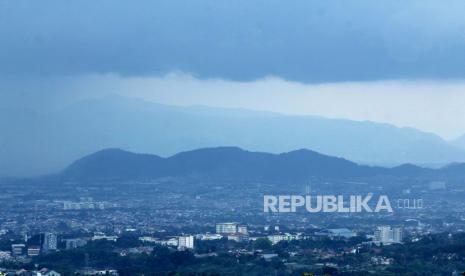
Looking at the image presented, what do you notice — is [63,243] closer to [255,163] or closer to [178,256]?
[178,256]

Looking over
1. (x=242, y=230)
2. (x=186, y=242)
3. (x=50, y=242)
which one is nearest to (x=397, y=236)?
(x=186, y=242)

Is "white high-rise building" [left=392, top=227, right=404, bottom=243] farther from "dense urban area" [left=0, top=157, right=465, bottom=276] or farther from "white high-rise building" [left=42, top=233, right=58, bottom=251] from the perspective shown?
"white high-rise building" [left=42, top=233, right=58, bottom=251]

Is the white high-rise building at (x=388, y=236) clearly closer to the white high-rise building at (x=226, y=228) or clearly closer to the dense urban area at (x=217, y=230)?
the dense urban area at (x=217, y=230)

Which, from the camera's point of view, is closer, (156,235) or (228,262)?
(228,262)

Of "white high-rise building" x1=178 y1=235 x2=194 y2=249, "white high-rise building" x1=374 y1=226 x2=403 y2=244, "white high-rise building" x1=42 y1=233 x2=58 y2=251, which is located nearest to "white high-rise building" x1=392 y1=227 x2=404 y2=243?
"white high-rise building" x1=374 y1=226 x2=403 y2=244

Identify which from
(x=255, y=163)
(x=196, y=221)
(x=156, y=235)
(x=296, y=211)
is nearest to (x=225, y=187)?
(x=255, y=163)

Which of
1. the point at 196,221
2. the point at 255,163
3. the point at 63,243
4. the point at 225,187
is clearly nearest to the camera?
the point at 63,243

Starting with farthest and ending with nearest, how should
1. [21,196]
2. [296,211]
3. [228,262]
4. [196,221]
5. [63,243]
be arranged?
[21,196] < [296,211] < [196,221] < [63,243] < [228,262]

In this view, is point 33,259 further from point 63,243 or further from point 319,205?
point 319,205
